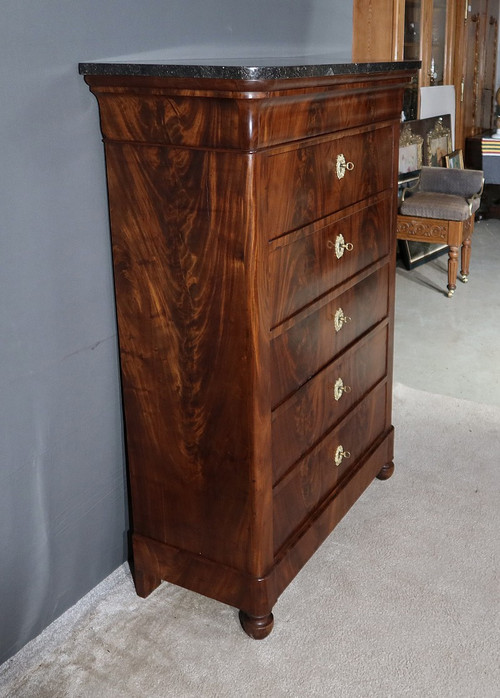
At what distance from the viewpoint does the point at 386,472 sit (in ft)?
8.97

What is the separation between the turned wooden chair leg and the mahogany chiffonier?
101 inches

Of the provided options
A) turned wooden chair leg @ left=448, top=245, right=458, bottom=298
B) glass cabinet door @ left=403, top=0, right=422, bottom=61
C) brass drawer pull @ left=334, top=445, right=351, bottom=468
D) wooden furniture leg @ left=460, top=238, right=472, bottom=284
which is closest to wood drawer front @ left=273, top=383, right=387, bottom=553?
brass drawer pull @ left=334, top=445, right=351, bottom=468

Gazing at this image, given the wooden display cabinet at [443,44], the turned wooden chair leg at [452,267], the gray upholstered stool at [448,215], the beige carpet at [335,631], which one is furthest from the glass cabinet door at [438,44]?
the beige carpet at [335,631]

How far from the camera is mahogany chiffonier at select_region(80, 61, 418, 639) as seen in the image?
65.5 inches

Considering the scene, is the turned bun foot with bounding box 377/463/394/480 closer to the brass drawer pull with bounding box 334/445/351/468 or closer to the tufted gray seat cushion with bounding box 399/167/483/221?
the brass drawer pull with bounding box 334/445/351/468

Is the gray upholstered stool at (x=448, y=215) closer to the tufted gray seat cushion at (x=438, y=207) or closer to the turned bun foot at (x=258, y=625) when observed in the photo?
the tufted gray seat cushion at (x=438, y=207)

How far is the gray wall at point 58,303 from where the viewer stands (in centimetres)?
171

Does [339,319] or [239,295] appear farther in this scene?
[339,319]

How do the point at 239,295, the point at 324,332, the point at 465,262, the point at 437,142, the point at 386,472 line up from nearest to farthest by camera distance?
the point at 239,295
the point at 324,332
the point at 386,472
the point at 465,262
the point at 437,142

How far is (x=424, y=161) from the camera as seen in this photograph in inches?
221

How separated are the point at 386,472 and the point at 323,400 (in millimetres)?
704

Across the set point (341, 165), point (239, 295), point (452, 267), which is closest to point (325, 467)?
point (239, 295)

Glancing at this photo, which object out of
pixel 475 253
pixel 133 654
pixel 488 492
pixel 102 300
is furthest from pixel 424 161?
pixel 133 654

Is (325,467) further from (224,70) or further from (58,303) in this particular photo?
(224,70)
